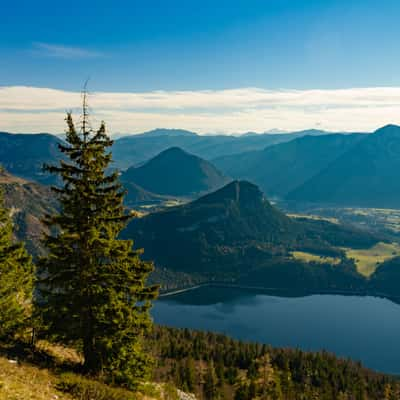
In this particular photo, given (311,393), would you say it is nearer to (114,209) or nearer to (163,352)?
(163,352)

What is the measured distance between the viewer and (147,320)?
36.9 meters

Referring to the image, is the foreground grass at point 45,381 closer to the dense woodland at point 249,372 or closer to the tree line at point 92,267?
the tree line at point 92,267

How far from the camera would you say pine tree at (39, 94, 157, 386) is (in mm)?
34375

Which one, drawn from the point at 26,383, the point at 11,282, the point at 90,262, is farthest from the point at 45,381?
the point at 11,282

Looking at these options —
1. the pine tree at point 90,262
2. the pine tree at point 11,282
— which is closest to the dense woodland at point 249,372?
the pine tree at point 11,282

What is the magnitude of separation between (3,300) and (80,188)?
46.2 feet

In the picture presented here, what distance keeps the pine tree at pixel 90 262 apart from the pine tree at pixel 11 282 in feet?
17.7

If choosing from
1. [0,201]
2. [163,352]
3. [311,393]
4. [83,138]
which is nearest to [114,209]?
[83,138]

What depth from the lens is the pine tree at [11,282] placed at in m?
38.5

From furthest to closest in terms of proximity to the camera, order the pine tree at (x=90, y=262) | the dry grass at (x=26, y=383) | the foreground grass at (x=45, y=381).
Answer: the pine tree at (x=90, y=262), the foreground grass at (x=45, y=381), the dry grass at (x=26, y=383)

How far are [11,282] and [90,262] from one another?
1096 cm

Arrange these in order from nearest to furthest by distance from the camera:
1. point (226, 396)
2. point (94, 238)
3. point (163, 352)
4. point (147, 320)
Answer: point (94, 238) < point (147, 320) < point (226, 396) < point (163, 352)

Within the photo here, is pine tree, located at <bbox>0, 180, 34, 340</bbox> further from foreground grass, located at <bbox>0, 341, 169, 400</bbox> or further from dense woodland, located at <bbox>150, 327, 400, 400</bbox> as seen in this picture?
→ dense woodland, located at <bbox>150, 327, 400, 400</bbox>

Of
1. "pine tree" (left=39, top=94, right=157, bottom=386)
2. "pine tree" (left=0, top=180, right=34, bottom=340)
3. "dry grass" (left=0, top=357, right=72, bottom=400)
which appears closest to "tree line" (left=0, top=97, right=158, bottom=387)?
"pine tree" (left=39, top=94, right=157, bottom=386)
